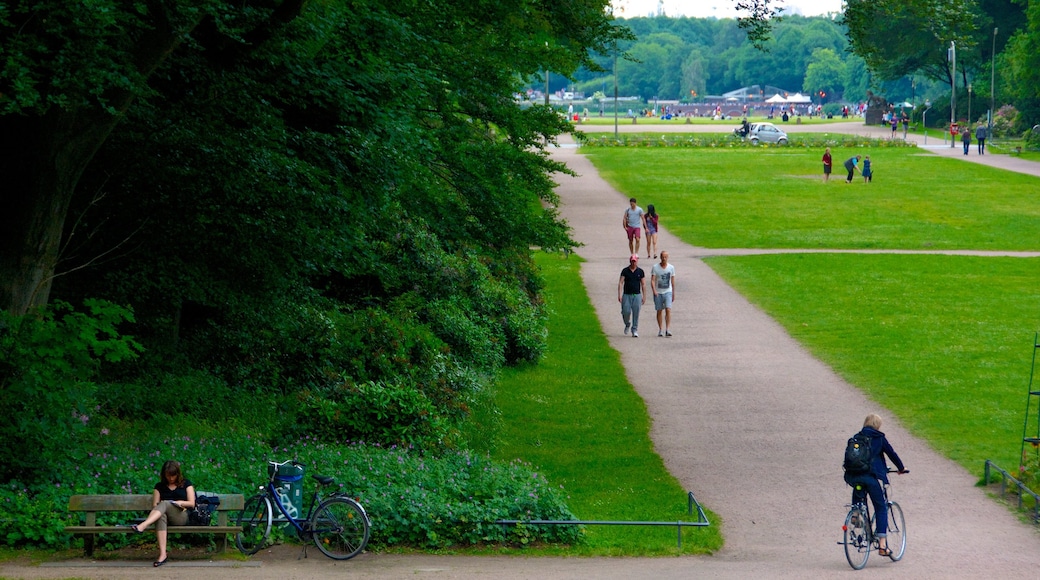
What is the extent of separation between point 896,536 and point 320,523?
544cm

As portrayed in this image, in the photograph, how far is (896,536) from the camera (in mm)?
12141

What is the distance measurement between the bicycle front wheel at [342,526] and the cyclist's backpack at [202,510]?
84 cm

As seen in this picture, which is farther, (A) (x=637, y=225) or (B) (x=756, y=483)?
(A) (x=637, y=225)

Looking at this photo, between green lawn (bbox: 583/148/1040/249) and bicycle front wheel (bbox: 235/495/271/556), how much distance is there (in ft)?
94.7

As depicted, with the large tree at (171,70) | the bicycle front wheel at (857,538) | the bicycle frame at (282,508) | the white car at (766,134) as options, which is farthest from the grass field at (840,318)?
the white car at (766,134)

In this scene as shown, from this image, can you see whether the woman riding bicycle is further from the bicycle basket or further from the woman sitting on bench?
the woman sitting on bench

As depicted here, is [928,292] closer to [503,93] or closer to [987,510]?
[503,93]

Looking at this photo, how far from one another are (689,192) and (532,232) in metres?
33.7

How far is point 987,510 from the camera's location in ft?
44.1

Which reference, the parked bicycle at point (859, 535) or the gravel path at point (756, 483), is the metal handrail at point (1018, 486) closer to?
the gravel path at point (756, 483)

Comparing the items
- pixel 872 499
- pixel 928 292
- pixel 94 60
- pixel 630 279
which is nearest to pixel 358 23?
pixel 94 60

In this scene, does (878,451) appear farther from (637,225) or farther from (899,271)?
(637,225)

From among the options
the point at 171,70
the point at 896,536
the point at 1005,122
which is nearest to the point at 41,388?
the point at 171,70

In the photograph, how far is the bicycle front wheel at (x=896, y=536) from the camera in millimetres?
11602
